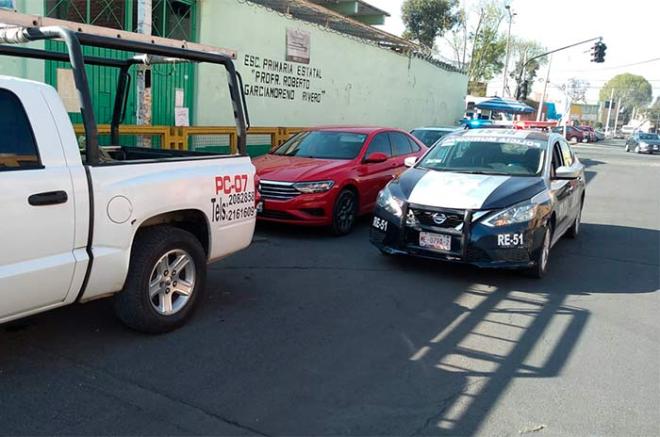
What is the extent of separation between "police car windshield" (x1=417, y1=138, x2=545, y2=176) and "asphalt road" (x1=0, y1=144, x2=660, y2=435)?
50.7 inches

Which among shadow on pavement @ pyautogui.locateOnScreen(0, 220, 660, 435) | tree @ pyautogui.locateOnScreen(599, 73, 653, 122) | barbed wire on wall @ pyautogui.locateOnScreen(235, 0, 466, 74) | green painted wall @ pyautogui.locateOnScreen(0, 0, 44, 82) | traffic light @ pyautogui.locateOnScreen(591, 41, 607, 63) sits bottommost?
shadow on pavement @ pyautogui.locateOnScreen(0, 220, 660, 435)

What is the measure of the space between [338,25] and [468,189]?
1322 centimetres

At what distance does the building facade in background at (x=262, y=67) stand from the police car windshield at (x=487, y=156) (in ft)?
14.3

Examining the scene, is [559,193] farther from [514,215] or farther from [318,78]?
[318,78]

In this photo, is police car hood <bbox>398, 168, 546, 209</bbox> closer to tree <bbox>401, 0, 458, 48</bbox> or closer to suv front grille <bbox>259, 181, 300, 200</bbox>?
suv front grille <bbox>259, 181, 300, 200</bbox>

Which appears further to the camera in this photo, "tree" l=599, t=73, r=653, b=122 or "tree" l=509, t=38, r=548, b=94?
"tree" l=599, t=73, r=653, b=122

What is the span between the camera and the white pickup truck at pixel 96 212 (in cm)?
359

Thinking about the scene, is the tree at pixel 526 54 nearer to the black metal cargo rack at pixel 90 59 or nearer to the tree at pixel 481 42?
the tree at pixel 481 42

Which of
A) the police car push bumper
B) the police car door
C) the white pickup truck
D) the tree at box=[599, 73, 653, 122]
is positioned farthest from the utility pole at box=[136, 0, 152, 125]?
the tree at box=[599, 73, 653, 122]

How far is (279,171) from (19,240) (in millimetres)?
4931

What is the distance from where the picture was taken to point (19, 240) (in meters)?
3.53

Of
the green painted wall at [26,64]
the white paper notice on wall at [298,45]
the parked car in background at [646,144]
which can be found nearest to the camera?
the green painted wall at [26,64]

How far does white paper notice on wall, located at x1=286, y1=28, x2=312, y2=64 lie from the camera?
50.6 feet

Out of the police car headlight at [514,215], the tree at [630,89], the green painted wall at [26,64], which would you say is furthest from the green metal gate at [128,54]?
the tree at [630,89]
